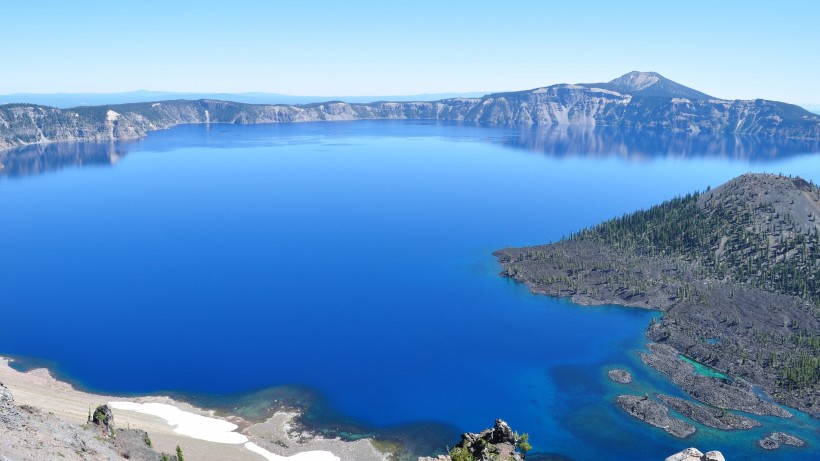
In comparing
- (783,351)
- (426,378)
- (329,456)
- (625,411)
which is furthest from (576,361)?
(329,456)

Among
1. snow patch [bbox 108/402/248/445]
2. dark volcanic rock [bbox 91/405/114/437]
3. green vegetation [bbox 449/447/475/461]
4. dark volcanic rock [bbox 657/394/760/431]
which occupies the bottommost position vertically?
snow patch [bbox 108/402/248/445]

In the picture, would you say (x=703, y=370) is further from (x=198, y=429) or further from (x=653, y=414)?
(x=198, y=429)

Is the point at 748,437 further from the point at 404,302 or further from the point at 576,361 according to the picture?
the point at 404,302

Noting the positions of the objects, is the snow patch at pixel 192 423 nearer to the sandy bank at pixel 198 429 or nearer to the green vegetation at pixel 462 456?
the sandy bank at pixel 198 429

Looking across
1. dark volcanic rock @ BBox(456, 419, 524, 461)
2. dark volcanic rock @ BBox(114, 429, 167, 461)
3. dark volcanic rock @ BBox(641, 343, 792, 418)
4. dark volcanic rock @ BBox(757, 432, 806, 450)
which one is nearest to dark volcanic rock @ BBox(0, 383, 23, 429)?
dark volcanic rock @ BBox(114, 429, 167, 461)

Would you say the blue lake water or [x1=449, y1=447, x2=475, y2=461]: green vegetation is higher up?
[x1=449, y1=447, x2=475, y2=461]: green vegetation

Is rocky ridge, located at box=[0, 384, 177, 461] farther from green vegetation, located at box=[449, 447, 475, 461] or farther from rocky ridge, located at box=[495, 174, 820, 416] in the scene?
rocky ridge, located at box=[495, 174, 820, 416]

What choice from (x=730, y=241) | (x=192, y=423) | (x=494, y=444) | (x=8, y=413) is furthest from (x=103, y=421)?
(x=730, y=241)
